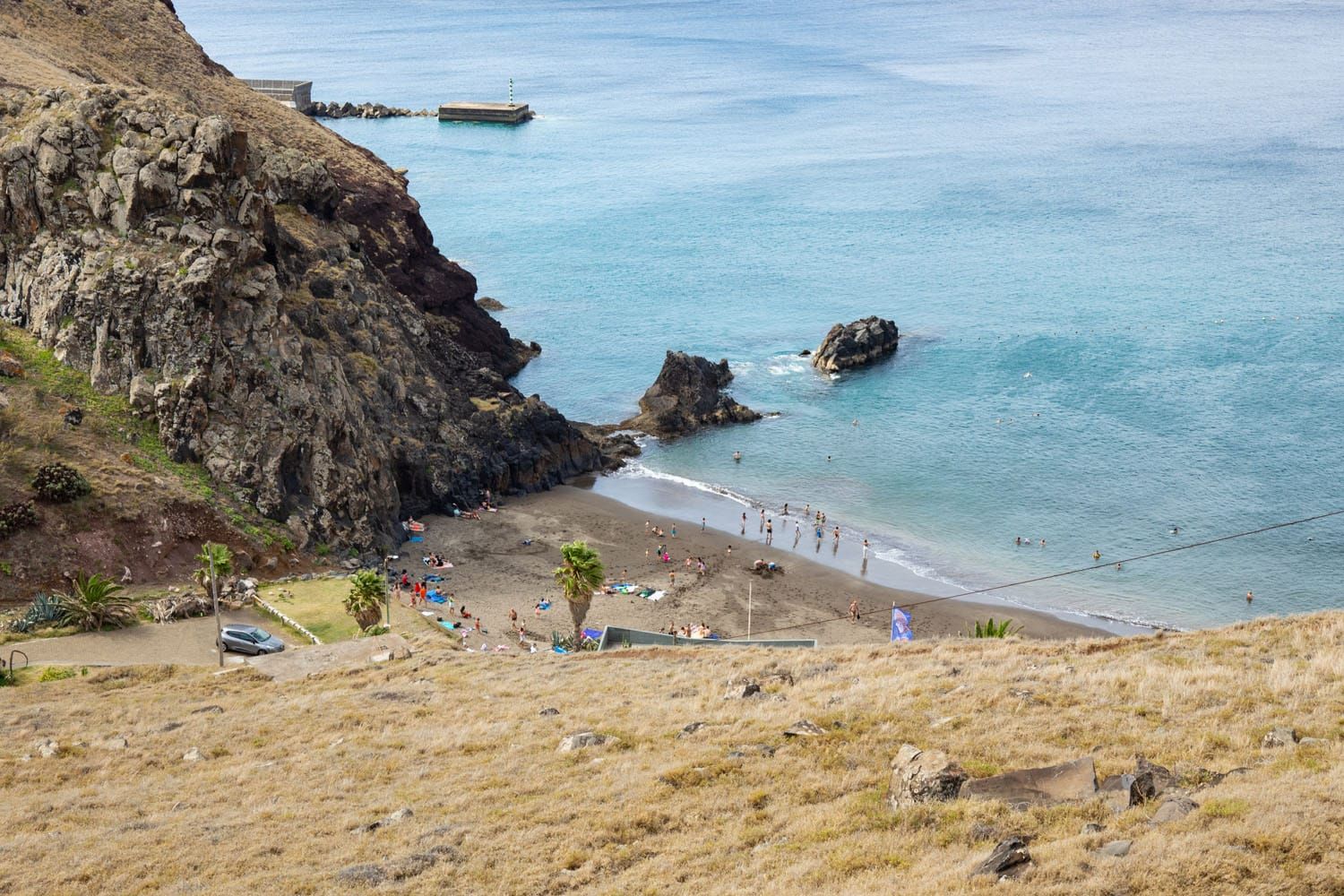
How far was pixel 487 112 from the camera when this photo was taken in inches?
7362

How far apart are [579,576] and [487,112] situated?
155394 mm

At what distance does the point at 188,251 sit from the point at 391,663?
2594 cm

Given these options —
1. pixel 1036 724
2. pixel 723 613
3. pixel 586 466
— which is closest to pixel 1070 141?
pixel 586 466

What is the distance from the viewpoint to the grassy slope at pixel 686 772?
1991 centimetres

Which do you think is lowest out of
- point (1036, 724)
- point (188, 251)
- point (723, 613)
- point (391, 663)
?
point (723, 613)

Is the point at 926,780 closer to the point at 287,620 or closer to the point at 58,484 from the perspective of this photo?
the point at 287,620

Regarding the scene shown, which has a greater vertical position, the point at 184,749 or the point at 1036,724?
the point at 1036,724

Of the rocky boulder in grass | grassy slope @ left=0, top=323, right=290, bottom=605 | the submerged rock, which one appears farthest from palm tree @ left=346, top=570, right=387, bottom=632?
the rocky boulder in grass

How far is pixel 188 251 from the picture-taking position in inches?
2122

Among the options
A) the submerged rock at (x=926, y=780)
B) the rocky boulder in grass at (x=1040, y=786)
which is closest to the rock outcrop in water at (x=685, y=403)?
the submerged rock at (x=926, y=780)

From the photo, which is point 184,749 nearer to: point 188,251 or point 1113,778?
point 1113,778

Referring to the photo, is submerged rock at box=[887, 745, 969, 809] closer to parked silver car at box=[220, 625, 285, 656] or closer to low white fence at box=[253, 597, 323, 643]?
Result: parked silver car at box=[220, 625, 285, 656]

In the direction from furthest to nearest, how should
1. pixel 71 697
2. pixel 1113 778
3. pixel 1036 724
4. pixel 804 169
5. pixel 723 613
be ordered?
pixel 804 169
pixel 723 613
pixel 71 697
pixel 1036 724
pixel 1113 778

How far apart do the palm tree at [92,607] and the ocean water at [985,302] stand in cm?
3267
